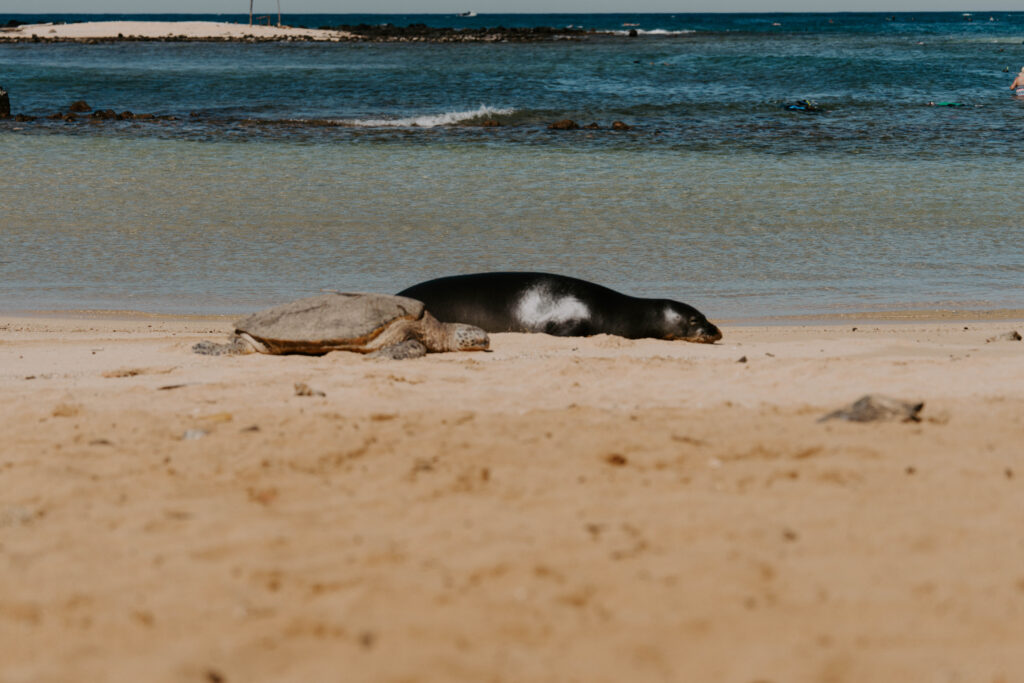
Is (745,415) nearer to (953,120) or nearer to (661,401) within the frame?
(661,401)

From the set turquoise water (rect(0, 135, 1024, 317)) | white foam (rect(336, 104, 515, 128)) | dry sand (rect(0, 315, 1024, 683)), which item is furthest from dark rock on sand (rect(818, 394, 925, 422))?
white foam (rect(336, 104, 515, 128))

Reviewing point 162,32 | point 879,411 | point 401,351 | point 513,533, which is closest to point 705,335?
point 401,351

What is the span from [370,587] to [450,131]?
23088 millimetres

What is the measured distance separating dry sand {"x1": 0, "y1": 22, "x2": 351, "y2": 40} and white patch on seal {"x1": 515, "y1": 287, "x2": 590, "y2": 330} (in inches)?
3049

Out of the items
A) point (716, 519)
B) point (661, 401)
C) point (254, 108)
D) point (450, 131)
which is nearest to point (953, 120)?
point (450, 131)

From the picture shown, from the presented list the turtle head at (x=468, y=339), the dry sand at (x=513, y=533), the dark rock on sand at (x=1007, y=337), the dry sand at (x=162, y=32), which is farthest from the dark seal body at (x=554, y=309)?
the dry sand at (x=162, y=32)

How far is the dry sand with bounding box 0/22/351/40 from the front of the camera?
8150cm

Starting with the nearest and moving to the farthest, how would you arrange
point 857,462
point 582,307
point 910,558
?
point 910,558, point 857,462, point 582,307

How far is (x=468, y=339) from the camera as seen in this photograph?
25.7 ft

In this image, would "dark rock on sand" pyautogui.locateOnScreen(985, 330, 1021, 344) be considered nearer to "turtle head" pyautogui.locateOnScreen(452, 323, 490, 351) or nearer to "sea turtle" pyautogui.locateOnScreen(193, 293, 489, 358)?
"turtle head" pyautogui.locateOnScreen(452, 323, 490, 351)

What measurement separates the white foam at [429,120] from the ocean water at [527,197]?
0.67 feet

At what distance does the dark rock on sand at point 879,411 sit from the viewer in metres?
4.87

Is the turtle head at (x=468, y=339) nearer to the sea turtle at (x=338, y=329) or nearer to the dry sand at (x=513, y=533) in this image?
the sea turtle at (x=338, y=329)

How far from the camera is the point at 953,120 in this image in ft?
86.8
